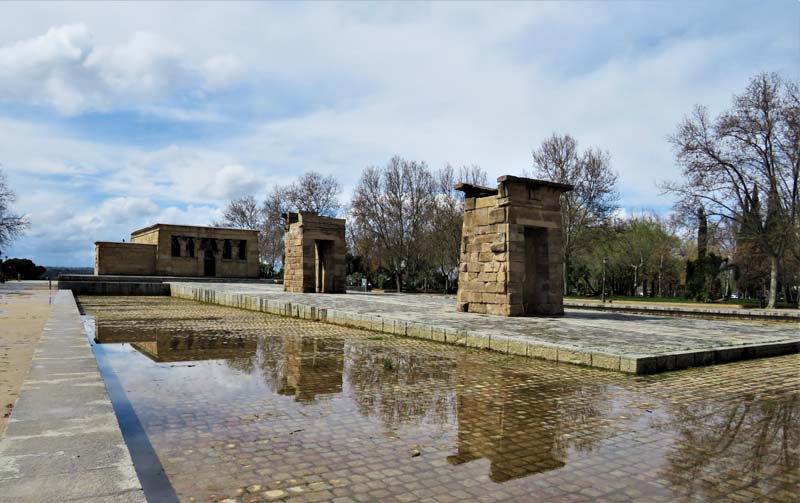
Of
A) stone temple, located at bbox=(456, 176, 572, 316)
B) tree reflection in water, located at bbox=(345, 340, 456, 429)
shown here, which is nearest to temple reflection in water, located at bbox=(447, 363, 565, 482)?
tree reflection in water, located at bbox=(345, 340, 456, 429)

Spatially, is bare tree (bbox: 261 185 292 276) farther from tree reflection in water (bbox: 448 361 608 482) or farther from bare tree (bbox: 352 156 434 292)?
tree reflection in water (bbox: 448 361 608 482)

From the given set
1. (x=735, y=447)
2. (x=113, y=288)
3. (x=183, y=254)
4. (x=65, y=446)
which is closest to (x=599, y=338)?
(x=735, y=447)

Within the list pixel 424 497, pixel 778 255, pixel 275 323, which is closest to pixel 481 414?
pixel 424 497

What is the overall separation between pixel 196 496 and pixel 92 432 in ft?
2.92

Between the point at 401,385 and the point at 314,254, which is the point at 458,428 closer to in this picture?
the point at 401,385

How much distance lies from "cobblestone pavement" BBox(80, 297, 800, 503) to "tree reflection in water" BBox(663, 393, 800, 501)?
0.02m

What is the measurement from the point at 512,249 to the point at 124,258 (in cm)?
3143

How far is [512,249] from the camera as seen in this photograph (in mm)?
13500

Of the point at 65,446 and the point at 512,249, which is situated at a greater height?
the point at 512,249

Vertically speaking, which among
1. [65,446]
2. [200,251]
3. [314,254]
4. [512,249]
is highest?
[200,251]

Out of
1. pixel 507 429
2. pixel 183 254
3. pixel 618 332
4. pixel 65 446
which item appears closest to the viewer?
pixel 65 446

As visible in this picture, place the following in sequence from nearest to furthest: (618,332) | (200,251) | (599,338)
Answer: (599,338), (618,332), (200,251)

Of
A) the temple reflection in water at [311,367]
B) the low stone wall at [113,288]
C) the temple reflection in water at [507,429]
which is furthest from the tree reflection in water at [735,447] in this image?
the low stone wall at [113,288]

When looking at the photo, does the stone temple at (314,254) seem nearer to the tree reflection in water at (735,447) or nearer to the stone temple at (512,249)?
the stone temple at (512,249)
